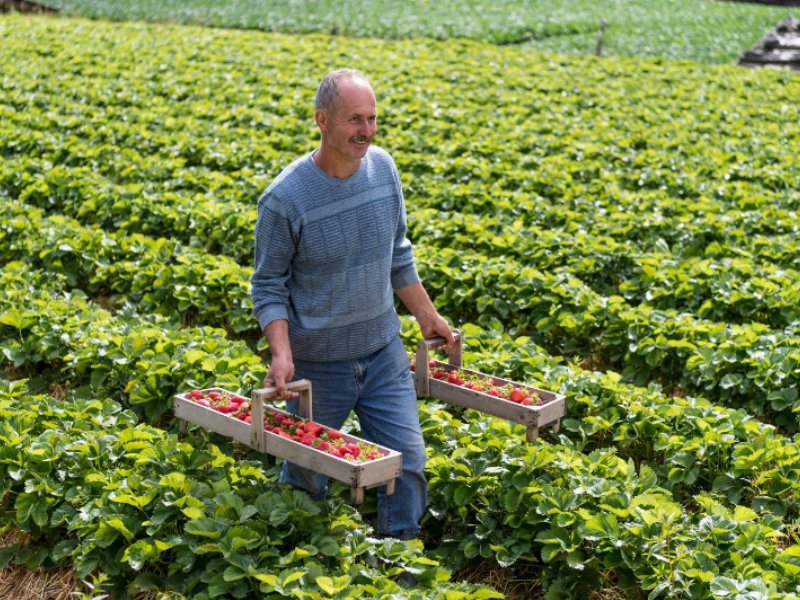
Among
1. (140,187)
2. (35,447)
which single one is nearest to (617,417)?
(35,447)

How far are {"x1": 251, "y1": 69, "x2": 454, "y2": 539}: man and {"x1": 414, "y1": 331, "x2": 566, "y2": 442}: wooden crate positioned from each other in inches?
16.5

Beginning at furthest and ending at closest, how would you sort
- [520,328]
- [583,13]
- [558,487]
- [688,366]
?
[583,13] → [520,328] → [688,366] → [558,487]

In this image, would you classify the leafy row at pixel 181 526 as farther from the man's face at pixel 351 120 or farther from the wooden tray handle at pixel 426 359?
the man's face at pixel 351 120

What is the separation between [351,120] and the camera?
423 cm

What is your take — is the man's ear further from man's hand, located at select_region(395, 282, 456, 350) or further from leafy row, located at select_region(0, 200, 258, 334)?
leafy row, located at select_region(0, 200, 258, 334)

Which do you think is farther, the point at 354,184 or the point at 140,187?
the point at 140,187

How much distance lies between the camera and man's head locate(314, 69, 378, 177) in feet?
13.8

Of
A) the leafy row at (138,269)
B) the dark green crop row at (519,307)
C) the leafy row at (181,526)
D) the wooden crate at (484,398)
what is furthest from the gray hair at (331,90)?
the leafy row at (138,269)

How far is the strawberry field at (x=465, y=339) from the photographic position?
4.52 metres

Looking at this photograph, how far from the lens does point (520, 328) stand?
308 inches

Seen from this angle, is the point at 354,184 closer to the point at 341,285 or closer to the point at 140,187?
the point at 341,285

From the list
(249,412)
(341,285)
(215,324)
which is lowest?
(215,324)

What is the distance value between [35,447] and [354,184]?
78.2 inches

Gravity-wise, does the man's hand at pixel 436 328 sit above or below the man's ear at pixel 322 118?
below
